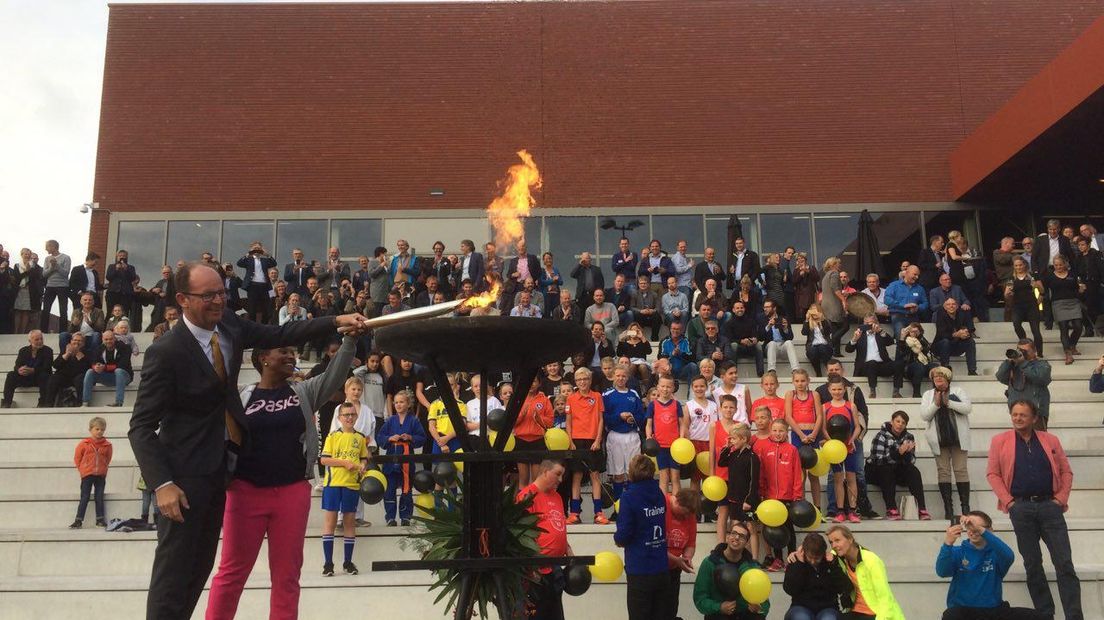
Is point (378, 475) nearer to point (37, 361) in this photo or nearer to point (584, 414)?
point (584, 414)

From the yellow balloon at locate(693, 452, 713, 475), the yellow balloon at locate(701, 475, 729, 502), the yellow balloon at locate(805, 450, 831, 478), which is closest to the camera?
the yellow balloon at locate(701, 475, 729, 502)

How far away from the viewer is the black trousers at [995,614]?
307 inches

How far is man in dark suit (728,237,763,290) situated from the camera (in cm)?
1639

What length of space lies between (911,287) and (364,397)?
348 inches

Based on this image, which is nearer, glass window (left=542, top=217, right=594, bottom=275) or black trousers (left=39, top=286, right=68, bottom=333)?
black trousers (left=39, top=286, right=68, bottom=333)

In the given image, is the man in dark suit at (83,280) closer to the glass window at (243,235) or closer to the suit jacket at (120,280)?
the suit jacket at (120,280)

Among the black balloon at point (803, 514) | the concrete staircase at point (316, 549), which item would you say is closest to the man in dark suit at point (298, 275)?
the concrete staircase at point (316, 549)

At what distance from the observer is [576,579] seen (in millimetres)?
7238

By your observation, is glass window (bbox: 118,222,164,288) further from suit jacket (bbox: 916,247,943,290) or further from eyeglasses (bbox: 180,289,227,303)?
eyeglasses (bbox: 180,289,227,303)

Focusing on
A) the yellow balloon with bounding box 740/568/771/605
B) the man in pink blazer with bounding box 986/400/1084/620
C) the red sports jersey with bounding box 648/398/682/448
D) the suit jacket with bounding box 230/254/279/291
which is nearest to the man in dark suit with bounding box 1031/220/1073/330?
the man in pink blazer with bounding box 986/400/1084/620

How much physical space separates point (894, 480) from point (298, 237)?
1500 centimetres

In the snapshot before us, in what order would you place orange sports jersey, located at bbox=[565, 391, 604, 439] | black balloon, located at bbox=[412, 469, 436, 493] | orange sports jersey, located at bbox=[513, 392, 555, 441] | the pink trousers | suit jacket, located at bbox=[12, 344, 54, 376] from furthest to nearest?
1. suit jacket, located at bbox=[12, 344, 54, 376]
2. orange sports jersey, located at bbox=[565, 391, 604, 439]
3. orange sports jersey, located at bbox=[513, 392, 555, 441]
4. black balloon, located at bbox=[412, 469, 436, 493]
5. the pink trousers

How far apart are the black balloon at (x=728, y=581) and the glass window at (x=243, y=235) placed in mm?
15847

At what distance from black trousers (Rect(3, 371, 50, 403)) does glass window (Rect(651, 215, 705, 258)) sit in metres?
12.5
